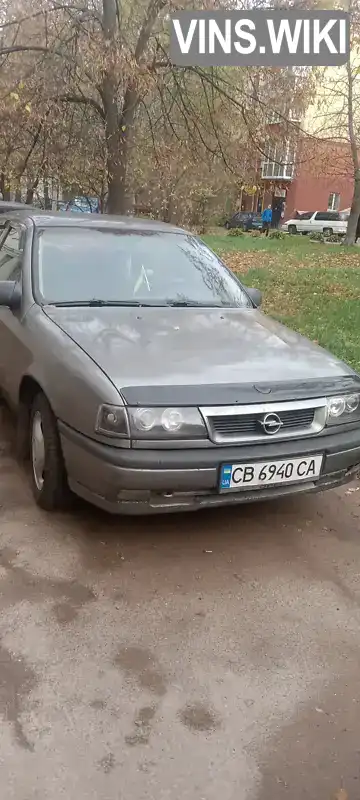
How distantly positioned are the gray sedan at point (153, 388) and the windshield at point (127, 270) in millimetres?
11

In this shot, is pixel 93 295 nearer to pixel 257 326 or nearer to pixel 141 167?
pixel 257 326

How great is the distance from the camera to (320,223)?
43.3 metres

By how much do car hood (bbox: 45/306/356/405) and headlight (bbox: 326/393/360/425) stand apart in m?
0.09

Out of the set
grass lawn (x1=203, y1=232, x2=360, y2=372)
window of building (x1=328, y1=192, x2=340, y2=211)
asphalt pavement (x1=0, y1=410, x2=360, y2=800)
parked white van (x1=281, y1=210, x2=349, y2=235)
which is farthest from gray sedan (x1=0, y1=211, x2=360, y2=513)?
window of building (x1=328, y1=192, x2=340, y2=211)

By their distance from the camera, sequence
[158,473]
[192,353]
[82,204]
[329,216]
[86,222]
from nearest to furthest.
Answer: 1. [158,473]
2. [192,353]
3. [86,222]
4. [82,204]
5. [329,216]

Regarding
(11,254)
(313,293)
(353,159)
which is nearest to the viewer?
(11,254)

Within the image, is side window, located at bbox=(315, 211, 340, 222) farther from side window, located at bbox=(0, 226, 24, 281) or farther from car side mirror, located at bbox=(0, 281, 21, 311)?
car side mirror, located at bbox=(0, 281, 21, 311)

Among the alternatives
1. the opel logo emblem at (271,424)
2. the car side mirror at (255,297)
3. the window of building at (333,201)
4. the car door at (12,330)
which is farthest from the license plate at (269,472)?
the window of building at (333,201)

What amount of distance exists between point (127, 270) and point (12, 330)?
838 mm

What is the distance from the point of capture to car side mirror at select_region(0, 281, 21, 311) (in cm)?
411

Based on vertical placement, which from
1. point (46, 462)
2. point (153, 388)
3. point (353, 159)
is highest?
point (353, 159)

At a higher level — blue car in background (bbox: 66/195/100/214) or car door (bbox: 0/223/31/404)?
car door (bbox: 0/223/31/404)

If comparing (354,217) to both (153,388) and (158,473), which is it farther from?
(158,473)

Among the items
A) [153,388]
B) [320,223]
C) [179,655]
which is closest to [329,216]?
[320,223]
